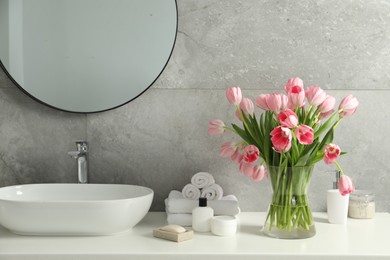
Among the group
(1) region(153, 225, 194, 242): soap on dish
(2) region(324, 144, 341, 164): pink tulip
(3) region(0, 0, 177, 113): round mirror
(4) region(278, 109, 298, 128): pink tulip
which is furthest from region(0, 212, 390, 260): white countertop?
(3) region(0, 0, 177, 113): round mirror

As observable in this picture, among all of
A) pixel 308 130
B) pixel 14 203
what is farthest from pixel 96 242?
pixel 308 130

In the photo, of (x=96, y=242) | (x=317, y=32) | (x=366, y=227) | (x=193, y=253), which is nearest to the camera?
(x=193, y=253)

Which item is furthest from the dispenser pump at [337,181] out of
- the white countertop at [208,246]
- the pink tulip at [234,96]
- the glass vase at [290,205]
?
the pink tulip at [234,96]

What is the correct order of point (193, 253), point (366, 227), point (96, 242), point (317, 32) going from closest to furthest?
point (193, 253), point (96, 242), point (366, 227), point (317, 32)

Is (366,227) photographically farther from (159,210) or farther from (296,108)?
(159,210)

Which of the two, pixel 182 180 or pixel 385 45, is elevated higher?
pixel 385 45

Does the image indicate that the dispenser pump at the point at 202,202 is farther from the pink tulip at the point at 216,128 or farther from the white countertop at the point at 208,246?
the pink tulip at the point at 216,128

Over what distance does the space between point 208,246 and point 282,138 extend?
16.4 inches

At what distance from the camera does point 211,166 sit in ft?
6.74

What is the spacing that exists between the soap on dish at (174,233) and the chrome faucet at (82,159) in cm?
45

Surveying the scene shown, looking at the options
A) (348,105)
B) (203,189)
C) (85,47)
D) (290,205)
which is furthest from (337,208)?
(85,47)

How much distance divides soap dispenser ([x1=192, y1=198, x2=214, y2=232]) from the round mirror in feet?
1.87

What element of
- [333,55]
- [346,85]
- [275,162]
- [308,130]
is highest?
[333,55]

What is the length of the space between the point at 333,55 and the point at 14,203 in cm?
136
